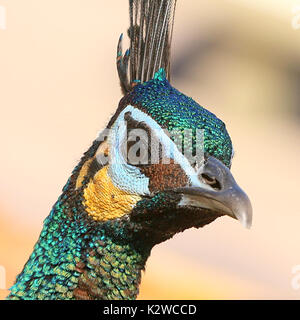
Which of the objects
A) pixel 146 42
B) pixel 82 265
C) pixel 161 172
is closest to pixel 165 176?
pixel 161 172

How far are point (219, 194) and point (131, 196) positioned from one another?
30cm

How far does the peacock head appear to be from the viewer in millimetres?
1847

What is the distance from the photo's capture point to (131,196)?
77.4 inches

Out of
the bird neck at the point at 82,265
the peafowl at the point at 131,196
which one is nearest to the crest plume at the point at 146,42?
the peafowl at the point at 131,196

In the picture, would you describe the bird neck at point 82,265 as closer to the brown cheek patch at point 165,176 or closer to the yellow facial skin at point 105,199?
the yellow facial skin at point 105,199

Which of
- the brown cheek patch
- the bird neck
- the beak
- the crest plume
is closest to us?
the beak

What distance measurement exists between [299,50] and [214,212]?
598 centimetres

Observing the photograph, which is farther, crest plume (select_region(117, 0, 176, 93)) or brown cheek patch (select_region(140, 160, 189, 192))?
crest plume (select_region(117, 0, 176, 93))

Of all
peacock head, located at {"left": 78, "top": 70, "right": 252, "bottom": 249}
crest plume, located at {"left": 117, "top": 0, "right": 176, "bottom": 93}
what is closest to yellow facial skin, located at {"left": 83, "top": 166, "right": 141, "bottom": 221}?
peacock head, located at {"left": 78, "top": 70, "right": 252, "bottom": 249}

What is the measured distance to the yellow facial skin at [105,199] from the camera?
77.7 inches

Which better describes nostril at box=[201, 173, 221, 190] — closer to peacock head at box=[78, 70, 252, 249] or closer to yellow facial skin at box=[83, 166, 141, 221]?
peacock head at box=[78, 70, 252, 249]

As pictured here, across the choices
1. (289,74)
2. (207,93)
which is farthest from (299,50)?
(207,93)

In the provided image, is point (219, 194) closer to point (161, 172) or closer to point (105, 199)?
point (161, 172)
